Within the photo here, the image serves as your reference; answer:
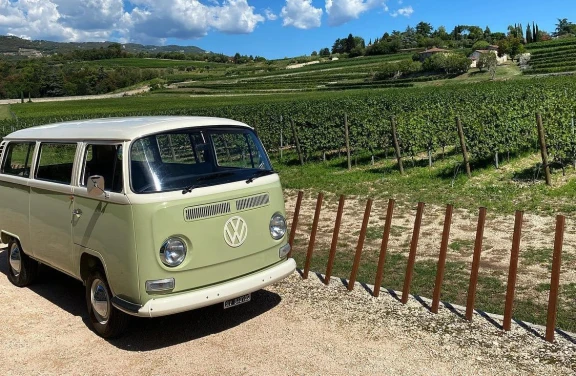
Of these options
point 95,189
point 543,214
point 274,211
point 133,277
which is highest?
point 95,189

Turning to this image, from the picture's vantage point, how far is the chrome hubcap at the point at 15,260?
287 inches

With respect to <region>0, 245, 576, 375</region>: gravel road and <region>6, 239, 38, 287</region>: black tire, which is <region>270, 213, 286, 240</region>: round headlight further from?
<region>6, 239, 38, 287</region>: black tire

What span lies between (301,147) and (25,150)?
1506 centimetres

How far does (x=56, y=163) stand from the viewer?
20.6ft

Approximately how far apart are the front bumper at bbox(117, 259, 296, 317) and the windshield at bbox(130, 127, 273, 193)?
3.28 feet

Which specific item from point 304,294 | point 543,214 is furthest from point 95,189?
point 543,214

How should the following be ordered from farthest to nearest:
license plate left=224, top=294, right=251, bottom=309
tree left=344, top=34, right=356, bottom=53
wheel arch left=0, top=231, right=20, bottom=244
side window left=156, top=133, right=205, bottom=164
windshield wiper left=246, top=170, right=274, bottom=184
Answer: tree left=344, top=34, right=356, bottom=53
wheel arch left=0, top=231, right=20, bottom=244
windshield wiper left=246, top=170, right=274, bottom=184
side window left=156, top=133, right=205, bottom=164
license plate left=224, top=294, right=251, bottom=309

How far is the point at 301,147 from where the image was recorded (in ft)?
70.2

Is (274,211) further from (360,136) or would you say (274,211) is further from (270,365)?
(360,136)

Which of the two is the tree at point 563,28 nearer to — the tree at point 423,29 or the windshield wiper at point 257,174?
the tree at point 423,29

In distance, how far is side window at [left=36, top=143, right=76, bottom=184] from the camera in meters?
5.91

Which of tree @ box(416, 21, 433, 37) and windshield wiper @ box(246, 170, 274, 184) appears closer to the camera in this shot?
windshield wiper @ box(246, 170, 274, 184)

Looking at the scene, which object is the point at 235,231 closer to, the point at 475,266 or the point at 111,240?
the point at 111,240

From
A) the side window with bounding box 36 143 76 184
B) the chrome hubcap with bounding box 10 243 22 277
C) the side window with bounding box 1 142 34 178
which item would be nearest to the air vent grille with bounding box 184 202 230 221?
the side window with bounding box 36 143 76 184
